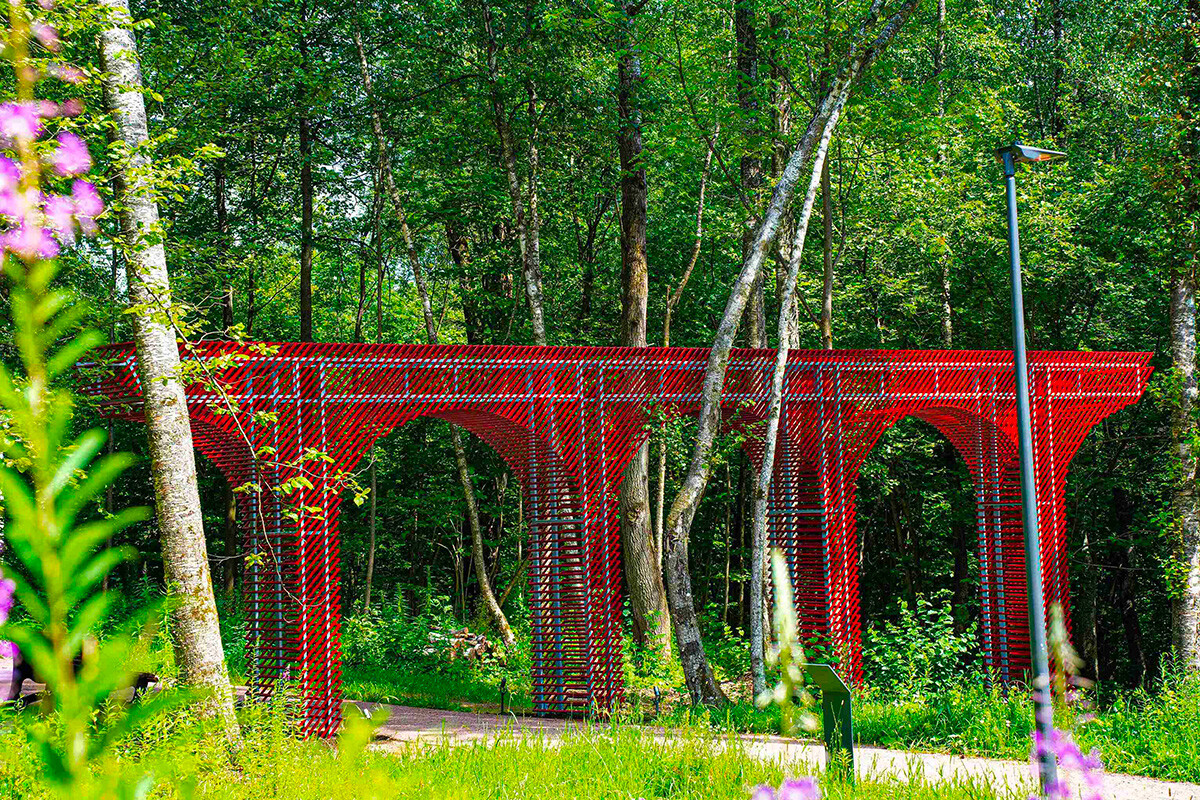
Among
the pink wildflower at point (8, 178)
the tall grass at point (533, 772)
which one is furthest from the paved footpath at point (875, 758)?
the pink wildflower at point (8, 178)

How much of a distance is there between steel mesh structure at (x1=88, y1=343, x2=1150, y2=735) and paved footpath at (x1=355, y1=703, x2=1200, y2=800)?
793 mm

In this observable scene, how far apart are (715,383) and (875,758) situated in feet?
13.9

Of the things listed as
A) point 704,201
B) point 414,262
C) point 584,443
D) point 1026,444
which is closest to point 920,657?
point 584,443

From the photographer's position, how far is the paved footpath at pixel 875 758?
6.27 meters

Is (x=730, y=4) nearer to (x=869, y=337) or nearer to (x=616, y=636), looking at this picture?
(x=869, y=337)

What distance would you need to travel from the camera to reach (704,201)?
17516 mm

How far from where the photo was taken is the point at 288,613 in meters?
9.58

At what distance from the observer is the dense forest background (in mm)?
12414

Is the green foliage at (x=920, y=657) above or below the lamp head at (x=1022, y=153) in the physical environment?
below

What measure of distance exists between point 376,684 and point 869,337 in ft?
36.3

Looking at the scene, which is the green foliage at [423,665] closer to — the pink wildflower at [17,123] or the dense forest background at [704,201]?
the dense forest background at [704,201]

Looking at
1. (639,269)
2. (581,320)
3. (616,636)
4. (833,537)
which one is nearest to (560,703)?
(616,636)

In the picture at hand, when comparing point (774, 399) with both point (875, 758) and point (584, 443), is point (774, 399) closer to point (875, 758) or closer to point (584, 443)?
point (584, 443)

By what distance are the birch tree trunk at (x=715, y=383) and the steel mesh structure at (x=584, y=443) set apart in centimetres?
77
